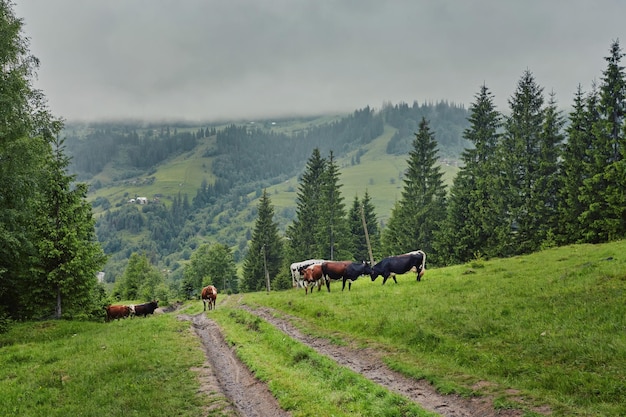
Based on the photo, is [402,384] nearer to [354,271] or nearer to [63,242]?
[354,271]

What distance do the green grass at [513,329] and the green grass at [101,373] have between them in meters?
7.31

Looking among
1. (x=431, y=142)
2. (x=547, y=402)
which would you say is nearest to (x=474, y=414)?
(x=547, y=402)

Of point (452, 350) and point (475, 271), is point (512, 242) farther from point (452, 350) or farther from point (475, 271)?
Result: point (452, 350)

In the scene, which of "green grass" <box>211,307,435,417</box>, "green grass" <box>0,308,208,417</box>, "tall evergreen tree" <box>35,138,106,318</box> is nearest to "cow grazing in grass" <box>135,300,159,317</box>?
"tall evergreen tree" <box>35,138,106,318</box>

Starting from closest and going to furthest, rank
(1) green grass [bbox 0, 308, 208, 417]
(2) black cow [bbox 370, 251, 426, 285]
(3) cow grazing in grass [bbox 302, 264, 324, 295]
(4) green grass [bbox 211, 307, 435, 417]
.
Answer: (4) green grass [bbox 211, 307, 435, 417]
(1) green grass [bbox 0, 308, 208, 417]
(2) black cow [bbox 370, 251, 426, 285]
(3) cow grazing in grass [bbox 302, 264, 324, 295]

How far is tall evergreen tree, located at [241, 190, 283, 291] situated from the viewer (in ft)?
267

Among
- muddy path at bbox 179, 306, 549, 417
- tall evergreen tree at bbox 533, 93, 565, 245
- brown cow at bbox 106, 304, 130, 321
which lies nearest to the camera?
muddy path at bbox 179, 306, 549, 417

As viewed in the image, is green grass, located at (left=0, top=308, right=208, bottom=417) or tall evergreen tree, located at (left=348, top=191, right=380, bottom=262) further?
tall evergreen tree, located at (left=348, top=191, right=380, bottom=262)

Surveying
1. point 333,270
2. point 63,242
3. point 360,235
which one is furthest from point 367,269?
point 360,235

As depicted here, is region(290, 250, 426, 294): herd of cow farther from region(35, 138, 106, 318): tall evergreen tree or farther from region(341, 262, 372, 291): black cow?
region(35, 138, 106, 318): tall evergreen tree

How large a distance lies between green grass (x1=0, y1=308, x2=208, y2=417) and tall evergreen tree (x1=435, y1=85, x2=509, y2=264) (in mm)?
38070

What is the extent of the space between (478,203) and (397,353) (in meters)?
38.1

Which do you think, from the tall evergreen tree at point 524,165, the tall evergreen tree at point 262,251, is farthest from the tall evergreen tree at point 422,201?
the tall evergreen tree at point 262,251

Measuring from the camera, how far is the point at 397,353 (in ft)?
50.9
